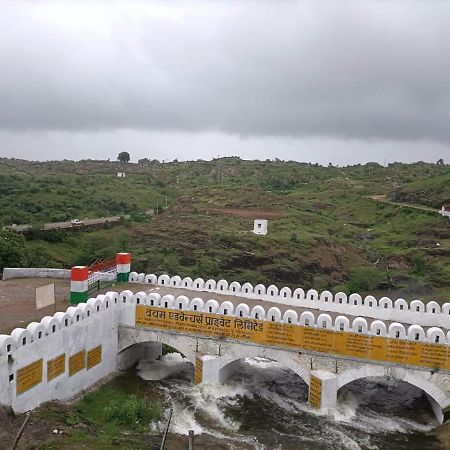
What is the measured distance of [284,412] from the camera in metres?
21.4

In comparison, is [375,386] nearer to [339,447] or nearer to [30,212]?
[339,447]

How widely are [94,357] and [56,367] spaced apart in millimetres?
2788

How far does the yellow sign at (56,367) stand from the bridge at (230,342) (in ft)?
0.12

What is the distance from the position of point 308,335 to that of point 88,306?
8.97 m

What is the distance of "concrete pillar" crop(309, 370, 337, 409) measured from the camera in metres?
20.5

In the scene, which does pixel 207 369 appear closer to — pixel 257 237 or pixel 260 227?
pixel 257 237

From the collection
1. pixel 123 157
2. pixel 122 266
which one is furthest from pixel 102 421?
pixel 123 157

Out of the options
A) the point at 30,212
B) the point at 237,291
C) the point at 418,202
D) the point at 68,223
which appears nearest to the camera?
the point at 237,291

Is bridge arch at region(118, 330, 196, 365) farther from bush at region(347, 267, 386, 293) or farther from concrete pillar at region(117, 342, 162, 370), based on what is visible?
bush at region(347, 267, 386, 293)

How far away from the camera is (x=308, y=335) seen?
21.4 metres

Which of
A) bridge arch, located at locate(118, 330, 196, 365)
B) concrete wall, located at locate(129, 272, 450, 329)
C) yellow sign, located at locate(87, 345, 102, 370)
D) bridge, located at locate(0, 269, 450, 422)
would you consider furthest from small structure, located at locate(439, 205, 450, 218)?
yellow sign, located at locate(87, 345, 102, 370)

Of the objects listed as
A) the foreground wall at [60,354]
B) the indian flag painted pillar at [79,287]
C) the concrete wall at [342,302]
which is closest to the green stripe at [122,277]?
the concrete wall at [342,302]

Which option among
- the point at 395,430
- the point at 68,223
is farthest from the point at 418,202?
the point at 395,430

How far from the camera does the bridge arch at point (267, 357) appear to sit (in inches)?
850
